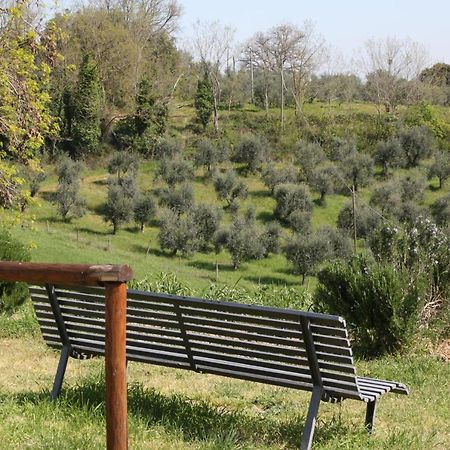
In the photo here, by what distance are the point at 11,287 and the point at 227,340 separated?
20.9ft

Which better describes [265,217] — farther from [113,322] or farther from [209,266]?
[113,322]

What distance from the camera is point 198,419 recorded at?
4152 millimetres

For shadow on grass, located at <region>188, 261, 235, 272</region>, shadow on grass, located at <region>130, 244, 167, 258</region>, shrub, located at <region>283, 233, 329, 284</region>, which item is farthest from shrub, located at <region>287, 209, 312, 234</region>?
shadow on grass, located at <region>130, 244, 167, 258</region>

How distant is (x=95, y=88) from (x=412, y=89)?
2768 centimetres

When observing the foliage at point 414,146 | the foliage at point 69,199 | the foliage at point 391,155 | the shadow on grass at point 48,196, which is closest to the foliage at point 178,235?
the foliage at point 69,199

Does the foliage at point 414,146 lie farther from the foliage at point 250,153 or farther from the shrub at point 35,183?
the shrub at point 35,183

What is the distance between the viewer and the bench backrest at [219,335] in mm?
3758

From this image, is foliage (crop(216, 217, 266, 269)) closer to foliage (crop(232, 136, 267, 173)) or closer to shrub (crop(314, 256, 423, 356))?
foliage (crop(232, 136, 267, 173))

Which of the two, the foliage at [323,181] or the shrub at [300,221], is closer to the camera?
the shrub at [300,221]

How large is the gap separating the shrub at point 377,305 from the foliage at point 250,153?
38.9 m

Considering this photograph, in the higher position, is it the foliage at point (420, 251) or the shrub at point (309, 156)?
the shrub at point (309, 156)

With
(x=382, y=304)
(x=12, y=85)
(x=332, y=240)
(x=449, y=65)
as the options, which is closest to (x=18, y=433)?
(x=382, y=304)

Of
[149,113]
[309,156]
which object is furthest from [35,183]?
[309,156]

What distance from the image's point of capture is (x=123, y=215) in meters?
37.2
